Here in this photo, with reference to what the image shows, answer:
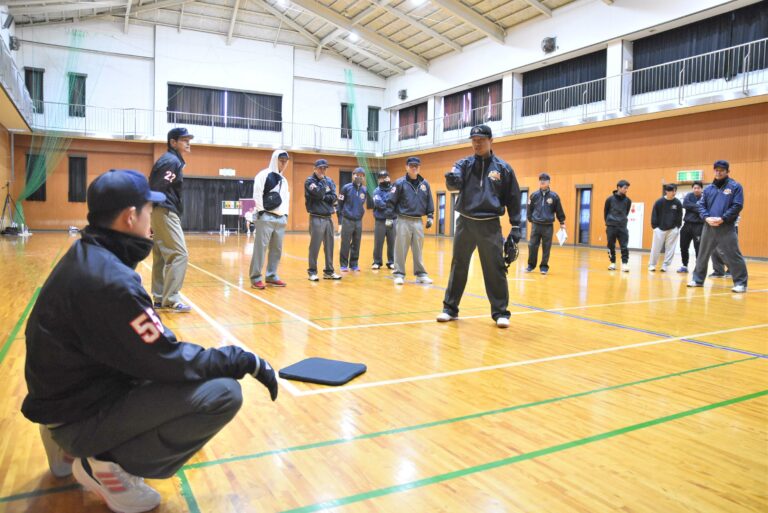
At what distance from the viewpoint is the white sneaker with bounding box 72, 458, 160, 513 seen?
1.91 m

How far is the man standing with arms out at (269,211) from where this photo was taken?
7.18 m

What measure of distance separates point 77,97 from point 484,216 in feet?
76.6

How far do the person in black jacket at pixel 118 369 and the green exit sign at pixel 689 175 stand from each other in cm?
1708

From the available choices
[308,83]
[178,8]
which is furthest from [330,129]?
[178,8]

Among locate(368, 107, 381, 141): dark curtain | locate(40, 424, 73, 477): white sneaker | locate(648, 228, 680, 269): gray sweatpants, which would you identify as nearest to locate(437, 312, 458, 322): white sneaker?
locate(40, 424, 73, 477): white sneaker

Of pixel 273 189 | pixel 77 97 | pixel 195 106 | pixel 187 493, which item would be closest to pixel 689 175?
pixel 273 189

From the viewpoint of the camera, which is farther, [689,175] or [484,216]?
[689,175]

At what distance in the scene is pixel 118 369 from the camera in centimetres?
182

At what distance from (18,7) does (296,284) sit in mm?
18499

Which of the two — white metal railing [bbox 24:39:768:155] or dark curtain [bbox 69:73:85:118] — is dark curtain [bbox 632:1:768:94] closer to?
white metal railing [bbox 24:39:768:155]

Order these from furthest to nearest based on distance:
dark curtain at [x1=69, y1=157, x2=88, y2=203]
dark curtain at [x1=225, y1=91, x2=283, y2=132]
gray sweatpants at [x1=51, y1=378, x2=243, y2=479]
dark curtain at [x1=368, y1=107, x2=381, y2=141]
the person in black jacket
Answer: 1. dark curtain at [x1=368, y1=107, x2=381, y2=141]
2. dark curtain at [x1=225, y1=91, x2=283, y2=132]
3. dark curtain at [x1=69, y1=157, x2=88, y2=203]
4. gray sweatpants at [x1=51, y1=378, x2=243, y2=479]
5. the person in black jacket

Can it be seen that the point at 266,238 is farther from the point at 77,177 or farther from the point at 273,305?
the point at 77,177

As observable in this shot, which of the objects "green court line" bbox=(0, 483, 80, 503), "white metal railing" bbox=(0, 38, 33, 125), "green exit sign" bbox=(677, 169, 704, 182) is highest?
"white metal railing" bbox=(0, 38, 33, 125)

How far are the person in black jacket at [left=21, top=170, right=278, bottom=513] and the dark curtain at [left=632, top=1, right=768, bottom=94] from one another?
16945mm
